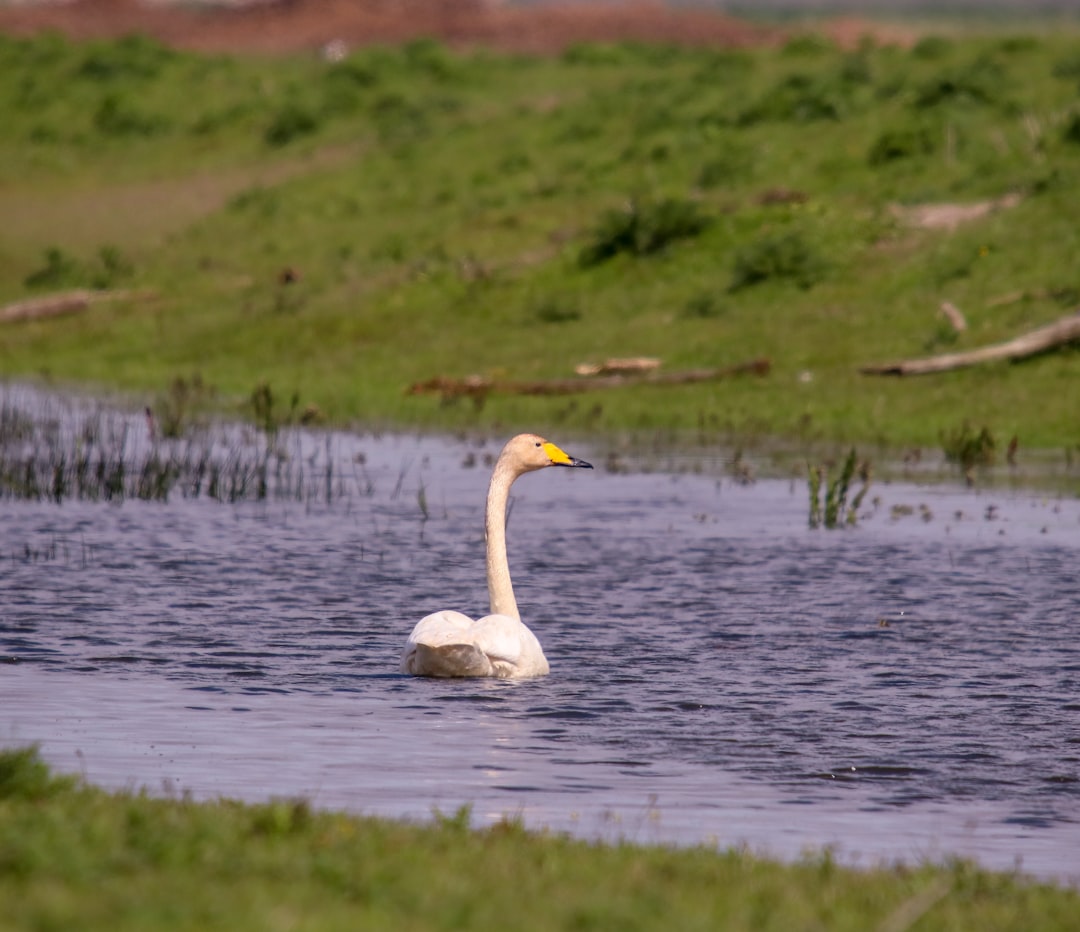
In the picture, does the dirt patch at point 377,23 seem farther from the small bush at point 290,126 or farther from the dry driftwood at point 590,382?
the dry driftwood at point 590,382

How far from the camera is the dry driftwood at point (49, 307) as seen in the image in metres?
36.7

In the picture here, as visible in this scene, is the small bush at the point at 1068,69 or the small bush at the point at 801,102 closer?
the small bush at the point at 1068,69

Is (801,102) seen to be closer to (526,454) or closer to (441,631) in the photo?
(526,454)

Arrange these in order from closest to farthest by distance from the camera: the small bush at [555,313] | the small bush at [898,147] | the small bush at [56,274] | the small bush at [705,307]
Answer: the small bush at [705,307]
the small bush at [555,313]
the small bush at [898,147]
the small bush at [56,274]

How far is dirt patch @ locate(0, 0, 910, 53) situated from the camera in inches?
3529

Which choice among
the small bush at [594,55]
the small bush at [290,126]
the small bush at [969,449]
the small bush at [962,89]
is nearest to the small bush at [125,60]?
the small bush at [290,126]

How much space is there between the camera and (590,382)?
88.5 ft

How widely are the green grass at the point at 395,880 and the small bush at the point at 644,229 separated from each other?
26.7 meters

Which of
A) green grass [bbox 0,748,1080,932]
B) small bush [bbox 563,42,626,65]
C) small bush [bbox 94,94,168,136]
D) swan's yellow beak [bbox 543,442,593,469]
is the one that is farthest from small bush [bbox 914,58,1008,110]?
green grass [bbox 0,748,1080,932]

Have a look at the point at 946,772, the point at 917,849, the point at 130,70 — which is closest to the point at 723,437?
the point at 946,772

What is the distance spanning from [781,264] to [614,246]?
150 inches

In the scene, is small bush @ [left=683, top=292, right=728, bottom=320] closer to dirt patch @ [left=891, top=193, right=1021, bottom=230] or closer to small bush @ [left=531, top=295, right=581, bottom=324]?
small bush @ [left=531, top=295, right=581, bottom=324]

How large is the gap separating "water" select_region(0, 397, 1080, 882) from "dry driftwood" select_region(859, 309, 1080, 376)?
512 cm

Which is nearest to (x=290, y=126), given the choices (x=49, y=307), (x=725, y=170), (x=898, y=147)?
(x=49, y=307)
